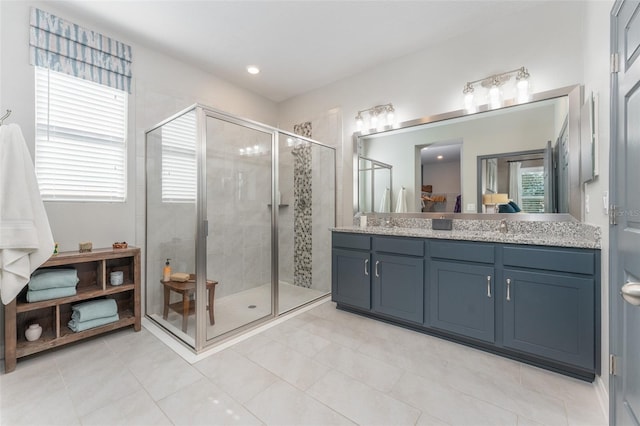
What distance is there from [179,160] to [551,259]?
2.97 m

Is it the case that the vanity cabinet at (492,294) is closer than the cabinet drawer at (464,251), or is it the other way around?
the vanity cabinet at (492,294)

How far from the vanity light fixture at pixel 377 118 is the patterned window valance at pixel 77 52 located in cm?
248

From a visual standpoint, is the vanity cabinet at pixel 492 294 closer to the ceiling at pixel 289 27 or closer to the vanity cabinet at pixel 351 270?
the vanity cabinet at pixel 351 270

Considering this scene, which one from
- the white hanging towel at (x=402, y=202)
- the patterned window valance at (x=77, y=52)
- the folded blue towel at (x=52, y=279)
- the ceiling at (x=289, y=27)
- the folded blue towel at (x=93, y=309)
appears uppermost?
the ceiling at (x=289, y=27)

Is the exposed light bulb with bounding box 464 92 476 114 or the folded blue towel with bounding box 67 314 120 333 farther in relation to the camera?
the exposed light bulb with bounding box 464 92 476 114

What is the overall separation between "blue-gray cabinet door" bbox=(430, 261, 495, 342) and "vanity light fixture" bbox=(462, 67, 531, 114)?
1.49 meters

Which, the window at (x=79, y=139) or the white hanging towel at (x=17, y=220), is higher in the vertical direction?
the window at (x=79, y=139)

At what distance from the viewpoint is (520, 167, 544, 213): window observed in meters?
2.27

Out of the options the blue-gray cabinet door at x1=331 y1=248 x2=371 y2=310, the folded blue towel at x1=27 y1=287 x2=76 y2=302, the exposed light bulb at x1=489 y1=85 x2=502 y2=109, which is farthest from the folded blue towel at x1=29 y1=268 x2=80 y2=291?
the exposed light bulb at x1=489 y1=85 x2=502 y2=109

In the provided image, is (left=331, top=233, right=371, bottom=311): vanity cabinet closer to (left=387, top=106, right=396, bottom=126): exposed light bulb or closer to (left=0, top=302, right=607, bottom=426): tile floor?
(left=0, top=302, right=607, bottom=426): tile floor

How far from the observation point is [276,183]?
9.37 feet

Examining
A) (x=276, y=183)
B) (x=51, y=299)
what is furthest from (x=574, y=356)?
(x=51, y=299)

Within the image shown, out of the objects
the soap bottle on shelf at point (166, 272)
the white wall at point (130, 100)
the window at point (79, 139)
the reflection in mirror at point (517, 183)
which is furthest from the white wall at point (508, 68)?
the window at point (79, 139)

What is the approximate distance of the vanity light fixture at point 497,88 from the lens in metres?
2.30
